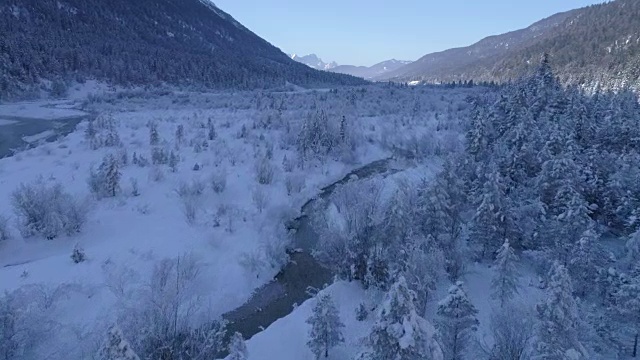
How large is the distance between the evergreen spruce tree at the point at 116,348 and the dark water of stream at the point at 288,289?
609 centimetres

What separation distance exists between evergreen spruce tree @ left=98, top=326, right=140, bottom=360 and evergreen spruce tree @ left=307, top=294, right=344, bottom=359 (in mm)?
4970

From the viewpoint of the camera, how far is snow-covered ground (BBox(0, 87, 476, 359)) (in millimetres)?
12977

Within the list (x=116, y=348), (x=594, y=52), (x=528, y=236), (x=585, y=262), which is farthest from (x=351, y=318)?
(x=594, y=52)

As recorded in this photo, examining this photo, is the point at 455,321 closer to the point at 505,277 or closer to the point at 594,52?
the point at 505,277

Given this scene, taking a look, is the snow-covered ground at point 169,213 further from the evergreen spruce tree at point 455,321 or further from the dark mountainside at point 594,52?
the dark mountainside at point 594,52

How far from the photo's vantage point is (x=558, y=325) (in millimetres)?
8906

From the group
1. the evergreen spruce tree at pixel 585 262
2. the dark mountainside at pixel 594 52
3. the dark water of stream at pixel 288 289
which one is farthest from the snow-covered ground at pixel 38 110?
the dark mountainside at pixel 594 52

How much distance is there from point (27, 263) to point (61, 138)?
1798 centimetres

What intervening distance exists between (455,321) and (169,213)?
12759 millimetres

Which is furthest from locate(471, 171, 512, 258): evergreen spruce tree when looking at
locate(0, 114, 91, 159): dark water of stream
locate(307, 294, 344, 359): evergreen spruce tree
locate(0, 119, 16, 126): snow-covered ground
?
locate(0, 119, 16, 126): snow-covered ground

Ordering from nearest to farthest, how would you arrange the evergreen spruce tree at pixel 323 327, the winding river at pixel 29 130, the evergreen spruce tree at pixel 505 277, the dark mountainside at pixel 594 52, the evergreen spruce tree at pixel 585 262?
the evergreen spruce tree at pixel 323 327, the evergreen spruce tree at pixel 505 277, the evergreen spruce tree at pixel 585 262, the winding river at pixel 29 130, the dark mountainside at pixel 594 52

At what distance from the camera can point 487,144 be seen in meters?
26.5

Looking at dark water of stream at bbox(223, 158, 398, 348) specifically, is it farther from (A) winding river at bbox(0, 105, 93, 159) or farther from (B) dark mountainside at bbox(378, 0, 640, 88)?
(B) dark mountainside at bbox(378, 0, 640, 88)

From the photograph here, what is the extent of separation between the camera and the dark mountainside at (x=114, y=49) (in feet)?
198
